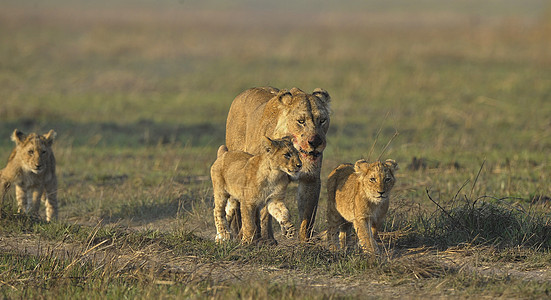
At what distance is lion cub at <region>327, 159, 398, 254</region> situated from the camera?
6633 mm

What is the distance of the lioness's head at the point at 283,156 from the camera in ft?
21.6

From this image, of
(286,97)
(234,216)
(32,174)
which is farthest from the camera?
(32,174)

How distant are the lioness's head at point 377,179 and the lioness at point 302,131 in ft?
1.45

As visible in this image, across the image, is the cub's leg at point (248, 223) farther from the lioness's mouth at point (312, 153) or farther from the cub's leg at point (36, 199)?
the cub's leg at point (36, 199)

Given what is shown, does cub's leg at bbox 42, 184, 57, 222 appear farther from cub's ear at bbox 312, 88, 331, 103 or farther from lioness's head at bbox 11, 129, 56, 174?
cub's ear at bbox 312, 88, 331, 103

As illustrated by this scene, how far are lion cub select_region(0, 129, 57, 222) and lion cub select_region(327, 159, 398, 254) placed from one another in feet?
11.0

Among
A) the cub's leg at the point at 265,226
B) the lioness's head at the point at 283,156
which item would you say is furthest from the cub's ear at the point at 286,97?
the cub's leg at the point at 265,226

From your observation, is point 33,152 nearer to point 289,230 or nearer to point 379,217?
point 289,230

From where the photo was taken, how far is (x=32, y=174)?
898 centimetres

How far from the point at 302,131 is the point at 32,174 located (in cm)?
353

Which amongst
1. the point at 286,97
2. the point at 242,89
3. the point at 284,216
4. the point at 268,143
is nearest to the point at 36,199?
the point at 284,216

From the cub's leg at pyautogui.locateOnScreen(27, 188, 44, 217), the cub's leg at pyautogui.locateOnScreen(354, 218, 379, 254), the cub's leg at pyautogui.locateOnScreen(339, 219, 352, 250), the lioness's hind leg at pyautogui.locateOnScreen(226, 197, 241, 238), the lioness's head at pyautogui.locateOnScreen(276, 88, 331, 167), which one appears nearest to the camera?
the cub's leg at pyautogui.locateOnScreen(354, 218, 379, 254)

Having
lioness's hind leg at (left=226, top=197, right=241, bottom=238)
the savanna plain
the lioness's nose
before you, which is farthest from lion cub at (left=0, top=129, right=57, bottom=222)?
the lioness's nose

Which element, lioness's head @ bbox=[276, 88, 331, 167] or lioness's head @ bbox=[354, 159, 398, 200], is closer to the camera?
lioness's head @ bbox=[354, 159, 398, 200]
